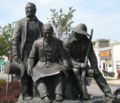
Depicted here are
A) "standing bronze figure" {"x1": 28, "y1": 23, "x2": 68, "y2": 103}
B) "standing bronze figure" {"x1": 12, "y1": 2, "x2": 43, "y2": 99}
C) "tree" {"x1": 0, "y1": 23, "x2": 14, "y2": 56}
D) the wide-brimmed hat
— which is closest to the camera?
"standing bronze figure" {"x1": 28, "y1": 23, "x2": 68, "y2": 103}

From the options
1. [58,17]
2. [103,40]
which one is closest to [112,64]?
[103,40]

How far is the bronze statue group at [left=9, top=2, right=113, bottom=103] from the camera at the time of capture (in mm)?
8375

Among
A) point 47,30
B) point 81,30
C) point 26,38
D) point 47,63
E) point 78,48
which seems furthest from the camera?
point 26,38

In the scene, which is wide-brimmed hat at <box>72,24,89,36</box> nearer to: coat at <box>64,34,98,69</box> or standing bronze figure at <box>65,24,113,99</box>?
standing bronze figure at <box>65,24,113,99</box>

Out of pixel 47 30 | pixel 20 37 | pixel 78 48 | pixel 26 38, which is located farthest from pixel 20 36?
pixel 78 48

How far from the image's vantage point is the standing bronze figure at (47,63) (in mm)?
8312

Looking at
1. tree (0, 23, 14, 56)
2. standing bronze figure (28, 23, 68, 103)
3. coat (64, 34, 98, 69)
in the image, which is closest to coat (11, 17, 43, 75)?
standing bronze figure (28, 23, 68, 103)

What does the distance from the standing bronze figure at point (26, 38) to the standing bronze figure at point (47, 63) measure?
403 millimetres

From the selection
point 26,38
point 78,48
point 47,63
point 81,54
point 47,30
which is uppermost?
point 47,30

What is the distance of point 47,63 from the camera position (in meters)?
8.51

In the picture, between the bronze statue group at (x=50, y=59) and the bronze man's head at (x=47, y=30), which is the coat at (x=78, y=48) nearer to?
the bronze statue group at (x=50, y=59)

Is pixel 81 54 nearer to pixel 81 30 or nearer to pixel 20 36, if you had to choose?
pixel 81 30

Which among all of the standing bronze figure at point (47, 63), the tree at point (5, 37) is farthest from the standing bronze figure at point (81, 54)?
the tree at point (5, 37)

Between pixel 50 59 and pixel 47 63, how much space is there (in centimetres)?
11
